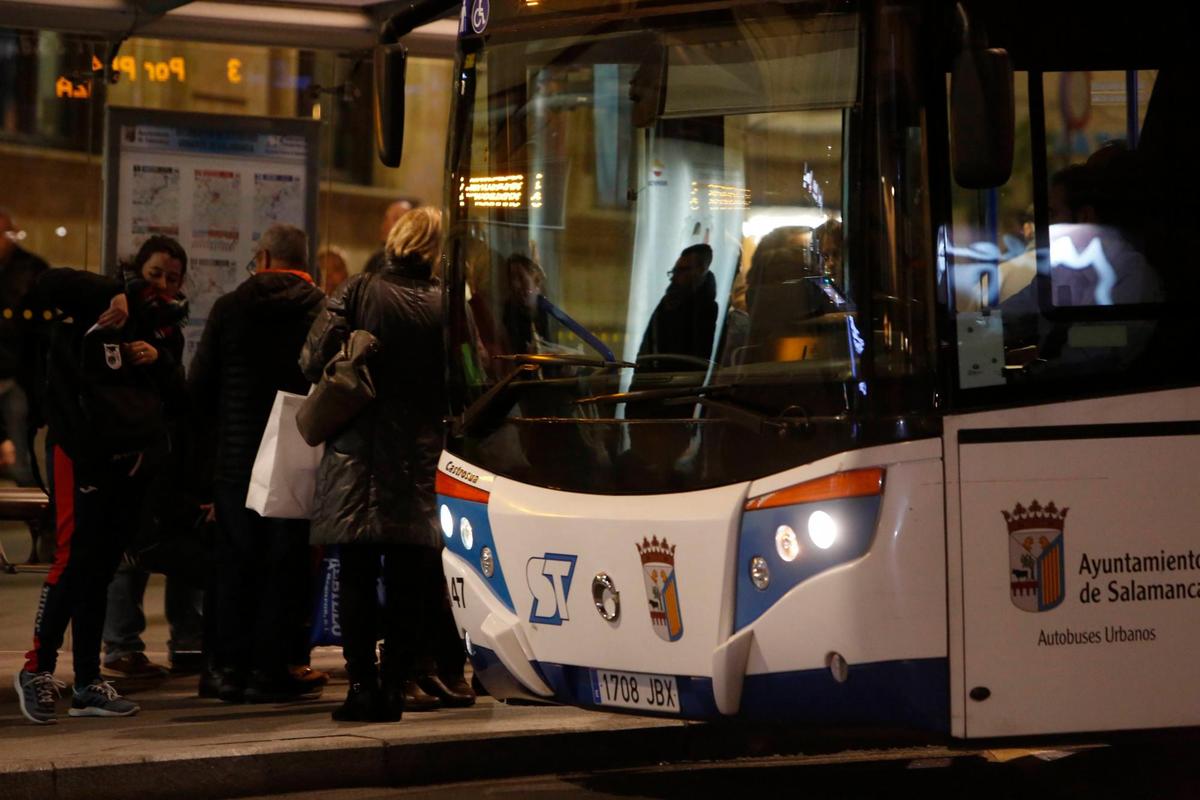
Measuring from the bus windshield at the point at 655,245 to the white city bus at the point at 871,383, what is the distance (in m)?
0.01

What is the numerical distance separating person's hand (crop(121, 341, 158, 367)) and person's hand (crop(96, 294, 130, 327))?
0.11 metres

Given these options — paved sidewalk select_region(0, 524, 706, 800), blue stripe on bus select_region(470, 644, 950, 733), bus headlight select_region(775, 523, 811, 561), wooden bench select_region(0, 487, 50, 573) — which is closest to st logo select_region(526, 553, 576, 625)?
blue stripe on bus select_region(470, 644, 950, 733)

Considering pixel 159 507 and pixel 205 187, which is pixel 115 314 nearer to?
pixel 159 507

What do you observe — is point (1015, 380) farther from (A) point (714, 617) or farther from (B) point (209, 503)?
(B) point (209, 503)

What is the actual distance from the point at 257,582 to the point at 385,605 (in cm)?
76

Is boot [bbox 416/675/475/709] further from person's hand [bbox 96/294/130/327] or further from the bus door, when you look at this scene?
the bus door

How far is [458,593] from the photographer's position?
6523 millimetres

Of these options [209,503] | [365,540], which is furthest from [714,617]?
[209,503]

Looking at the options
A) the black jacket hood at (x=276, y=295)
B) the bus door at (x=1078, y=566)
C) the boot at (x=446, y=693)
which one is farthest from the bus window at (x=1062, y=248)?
the black jacket hood at (x=276, y=295)

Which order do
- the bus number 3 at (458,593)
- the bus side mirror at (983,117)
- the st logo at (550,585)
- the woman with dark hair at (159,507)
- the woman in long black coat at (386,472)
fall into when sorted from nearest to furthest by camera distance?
1. the bus side mirror at (983,117)
2. the st logo at (550,585)
3. the bus number 3 at (458,593)
4. the woman in long black coat at (386,472)
5. the woman with dark hair at (159,507)

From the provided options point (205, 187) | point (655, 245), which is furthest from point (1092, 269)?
point (205, 187)

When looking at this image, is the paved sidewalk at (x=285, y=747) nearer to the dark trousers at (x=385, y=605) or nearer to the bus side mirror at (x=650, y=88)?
the dark trousers at (x=385, y=605)

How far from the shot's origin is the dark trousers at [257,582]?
26.0 feet

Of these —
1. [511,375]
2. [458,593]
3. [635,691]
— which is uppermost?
[511,375]
